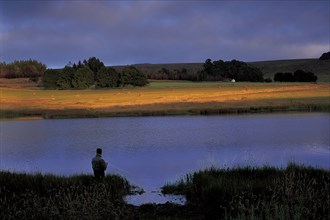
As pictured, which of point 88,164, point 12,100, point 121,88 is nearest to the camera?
point 88,164

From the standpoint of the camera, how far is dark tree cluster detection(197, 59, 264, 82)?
103 metres

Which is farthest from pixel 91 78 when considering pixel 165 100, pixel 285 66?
pixel 285 66

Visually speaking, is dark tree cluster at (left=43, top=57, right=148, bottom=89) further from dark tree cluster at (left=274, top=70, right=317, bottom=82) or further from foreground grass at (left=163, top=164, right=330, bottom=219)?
foreground grass at (left=163, top=164, right=330, bottom=219)

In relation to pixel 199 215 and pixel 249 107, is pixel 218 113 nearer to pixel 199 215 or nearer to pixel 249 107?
pixel 249 107

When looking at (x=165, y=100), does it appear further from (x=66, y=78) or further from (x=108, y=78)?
(x=66, y=78)

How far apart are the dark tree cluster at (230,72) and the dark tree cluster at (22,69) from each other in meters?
34.9

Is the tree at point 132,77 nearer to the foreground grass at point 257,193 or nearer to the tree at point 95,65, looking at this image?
the tree at point 95,65

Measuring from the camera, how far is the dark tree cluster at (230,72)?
102875 millimetres

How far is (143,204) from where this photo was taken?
44.9 feet

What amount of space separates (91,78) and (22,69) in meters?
35.0

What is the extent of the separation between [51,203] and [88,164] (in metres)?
10.9

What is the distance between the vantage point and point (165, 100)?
7281 cm

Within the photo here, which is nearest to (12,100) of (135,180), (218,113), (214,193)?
(218,113)

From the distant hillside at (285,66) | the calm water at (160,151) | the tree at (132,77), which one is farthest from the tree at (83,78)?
the calm water at (160,151)
